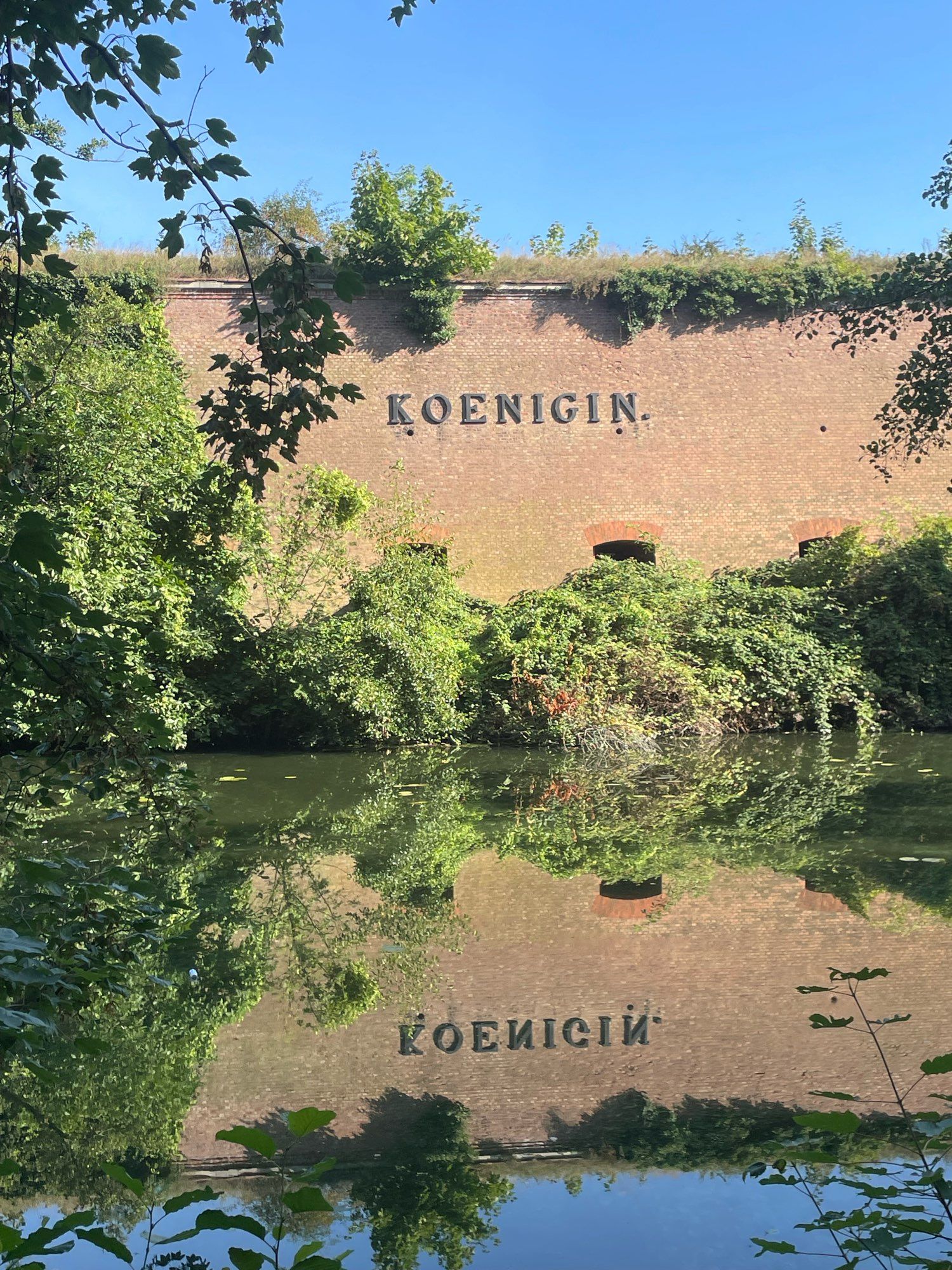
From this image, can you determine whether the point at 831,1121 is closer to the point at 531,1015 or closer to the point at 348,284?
the point at 348,284

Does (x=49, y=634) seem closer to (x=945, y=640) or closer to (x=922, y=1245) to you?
(x=922, y=1245)

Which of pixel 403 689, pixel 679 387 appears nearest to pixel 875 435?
pixel 679 387

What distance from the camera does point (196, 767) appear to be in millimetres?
11469

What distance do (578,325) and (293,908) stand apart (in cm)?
1380

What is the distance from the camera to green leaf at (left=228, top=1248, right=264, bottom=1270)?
1.60 m

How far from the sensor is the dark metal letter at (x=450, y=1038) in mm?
4227

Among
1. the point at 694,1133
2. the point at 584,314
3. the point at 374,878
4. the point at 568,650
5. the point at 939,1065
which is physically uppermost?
the point at 584,314

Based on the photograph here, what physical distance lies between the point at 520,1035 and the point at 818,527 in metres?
15.3

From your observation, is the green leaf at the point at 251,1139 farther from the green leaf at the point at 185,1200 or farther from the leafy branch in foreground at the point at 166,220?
the leafy branch in foreground at the point at 166,220

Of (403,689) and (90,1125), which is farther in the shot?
(403,689)

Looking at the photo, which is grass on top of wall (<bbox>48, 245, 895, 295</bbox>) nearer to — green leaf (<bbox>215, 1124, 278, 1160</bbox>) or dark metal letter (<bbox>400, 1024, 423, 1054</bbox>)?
dark metal letter (<bbox>400, 1024, 423, 1054</bbox>)

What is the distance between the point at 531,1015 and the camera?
179 inches

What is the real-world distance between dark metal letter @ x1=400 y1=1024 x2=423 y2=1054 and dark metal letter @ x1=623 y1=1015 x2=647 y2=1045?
740mm

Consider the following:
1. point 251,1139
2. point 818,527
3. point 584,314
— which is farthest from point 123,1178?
point 818,527
